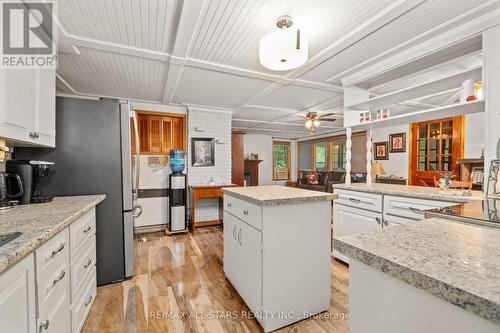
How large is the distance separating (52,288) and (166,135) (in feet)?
11.4

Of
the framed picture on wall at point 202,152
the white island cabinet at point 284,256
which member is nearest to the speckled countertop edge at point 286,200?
the white island cabinet at point 284,256

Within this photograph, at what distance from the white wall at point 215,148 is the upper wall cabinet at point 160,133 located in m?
0.24

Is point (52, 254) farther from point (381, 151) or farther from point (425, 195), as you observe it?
point (381, 151)

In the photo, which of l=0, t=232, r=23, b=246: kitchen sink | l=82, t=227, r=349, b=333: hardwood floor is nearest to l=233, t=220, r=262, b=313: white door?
l=82, t=227, r=349, b=333: hardwood floor

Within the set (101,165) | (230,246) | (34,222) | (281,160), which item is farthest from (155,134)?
(281,160)

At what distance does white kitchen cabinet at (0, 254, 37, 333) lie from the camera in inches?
28.5

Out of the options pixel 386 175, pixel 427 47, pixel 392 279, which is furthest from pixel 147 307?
pixel 386 175

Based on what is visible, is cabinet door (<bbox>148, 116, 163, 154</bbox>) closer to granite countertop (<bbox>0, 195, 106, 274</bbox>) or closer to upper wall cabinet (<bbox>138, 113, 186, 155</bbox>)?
upper wall cabinet (<bbox>138, 113, 186, 155</bbox>)

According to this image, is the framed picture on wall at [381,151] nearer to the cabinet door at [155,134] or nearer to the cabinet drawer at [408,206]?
the cabinet drawer at [408,206]

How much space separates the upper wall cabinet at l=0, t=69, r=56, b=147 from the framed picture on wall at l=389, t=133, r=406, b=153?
22.2 ft

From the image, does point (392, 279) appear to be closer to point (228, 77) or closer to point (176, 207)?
point (228, 77)

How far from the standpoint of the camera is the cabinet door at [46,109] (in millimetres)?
1599

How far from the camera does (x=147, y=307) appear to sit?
1.84 m

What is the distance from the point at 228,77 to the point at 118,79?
146 centimetres
